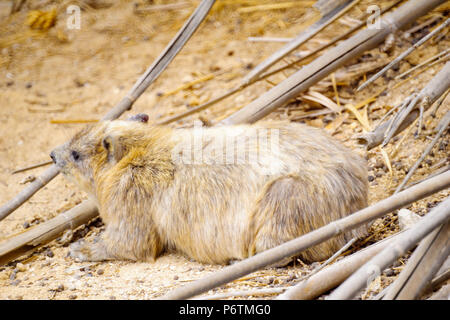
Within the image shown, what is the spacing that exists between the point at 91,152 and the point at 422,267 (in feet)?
8.31

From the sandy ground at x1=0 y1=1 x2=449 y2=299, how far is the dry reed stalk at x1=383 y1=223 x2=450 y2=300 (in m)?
0.57

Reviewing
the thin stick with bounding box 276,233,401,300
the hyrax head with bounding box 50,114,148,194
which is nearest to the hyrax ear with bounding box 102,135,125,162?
the hyrax head with bounding box 50,114,148,194

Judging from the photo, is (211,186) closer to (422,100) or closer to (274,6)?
(422,100)

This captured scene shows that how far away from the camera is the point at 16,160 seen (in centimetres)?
557

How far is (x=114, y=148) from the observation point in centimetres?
391

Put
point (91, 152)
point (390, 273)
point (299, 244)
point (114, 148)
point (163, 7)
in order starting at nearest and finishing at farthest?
point (299, 244) < point (390, 273) < point (114, 148) < point (91, 152) < point (163, 7)

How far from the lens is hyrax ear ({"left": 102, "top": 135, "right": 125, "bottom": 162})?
12.8ft

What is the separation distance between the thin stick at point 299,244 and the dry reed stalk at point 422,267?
0.22 meters

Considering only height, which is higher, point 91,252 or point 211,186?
point 211,186

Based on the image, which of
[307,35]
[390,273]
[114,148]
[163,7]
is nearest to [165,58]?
[114,148]

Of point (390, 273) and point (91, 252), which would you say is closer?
point (390, 273)

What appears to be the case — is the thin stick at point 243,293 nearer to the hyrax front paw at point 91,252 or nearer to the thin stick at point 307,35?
the hyrax front paw at point 91,252

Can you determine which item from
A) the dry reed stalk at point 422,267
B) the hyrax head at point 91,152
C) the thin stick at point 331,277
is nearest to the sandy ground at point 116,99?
the hyrax head at point 91,152

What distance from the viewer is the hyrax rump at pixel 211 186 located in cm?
337
